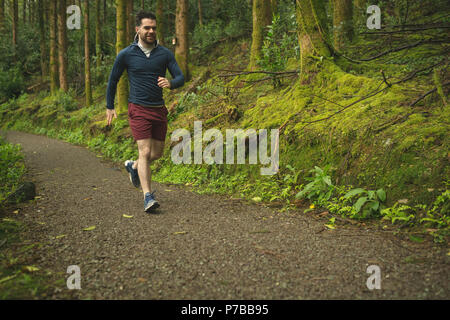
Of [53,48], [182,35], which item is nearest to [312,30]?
[182,35]

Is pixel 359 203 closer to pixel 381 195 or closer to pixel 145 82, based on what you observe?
pixel 381 195

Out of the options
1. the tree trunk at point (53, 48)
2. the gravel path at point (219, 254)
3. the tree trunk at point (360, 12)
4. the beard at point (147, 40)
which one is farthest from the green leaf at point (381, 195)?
the tree trunk at point (53, 48)

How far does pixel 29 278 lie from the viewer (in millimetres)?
2307

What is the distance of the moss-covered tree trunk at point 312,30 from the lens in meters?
5.87

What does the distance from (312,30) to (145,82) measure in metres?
3.38

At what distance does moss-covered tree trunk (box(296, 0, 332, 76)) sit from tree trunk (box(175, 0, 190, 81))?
760cm

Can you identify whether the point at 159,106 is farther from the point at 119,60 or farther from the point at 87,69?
the point at 87,69

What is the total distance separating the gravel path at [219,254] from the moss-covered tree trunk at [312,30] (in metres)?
3.25

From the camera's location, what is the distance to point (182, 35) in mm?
12758

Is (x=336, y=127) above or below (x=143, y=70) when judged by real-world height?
below

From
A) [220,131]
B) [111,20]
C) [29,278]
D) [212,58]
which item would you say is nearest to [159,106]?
[220,131]

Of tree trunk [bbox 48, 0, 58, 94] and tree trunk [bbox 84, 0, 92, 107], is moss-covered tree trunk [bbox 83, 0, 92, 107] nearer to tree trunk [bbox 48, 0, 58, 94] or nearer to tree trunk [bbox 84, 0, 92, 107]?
tree trunk [bbox 84, 0, 92, 107]

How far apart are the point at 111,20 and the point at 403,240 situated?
29.6m

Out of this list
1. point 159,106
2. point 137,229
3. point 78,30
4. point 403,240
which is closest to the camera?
point 403,240
